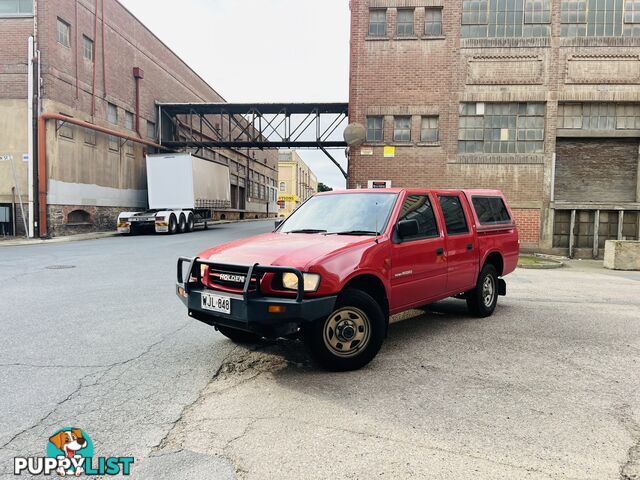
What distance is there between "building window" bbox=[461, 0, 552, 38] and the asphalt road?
15.1 m

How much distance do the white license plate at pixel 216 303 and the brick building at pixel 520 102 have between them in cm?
1535

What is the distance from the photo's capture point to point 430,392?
3.82 meters

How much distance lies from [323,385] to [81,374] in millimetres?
2201

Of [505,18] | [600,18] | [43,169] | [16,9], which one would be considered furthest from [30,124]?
[600,18]

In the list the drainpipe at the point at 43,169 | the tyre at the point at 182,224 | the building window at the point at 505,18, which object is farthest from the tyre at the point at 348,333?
the tyre at the point at 182,224

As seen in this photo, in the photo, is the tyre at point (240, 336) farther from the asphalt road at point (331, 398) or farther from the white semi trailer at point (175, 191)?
the white semi trailer at point (175, 191)

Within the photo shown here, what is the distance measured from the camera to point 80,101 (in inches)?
923

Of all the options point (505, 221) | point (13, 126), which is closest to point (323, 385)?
point (505, 221)

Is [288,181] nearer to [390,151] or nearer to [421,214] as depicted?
[390,151]

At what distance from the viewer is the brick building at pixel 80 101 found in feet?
68.6

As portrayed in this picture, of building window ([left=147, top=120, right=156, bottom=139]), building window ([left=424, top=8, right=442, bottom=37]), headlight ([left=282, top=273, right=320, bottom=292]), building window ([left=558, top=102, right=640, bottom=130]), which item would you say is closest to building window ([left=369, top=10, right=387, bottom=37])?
building window ([left=424, top=8, right=442, bottom=37])

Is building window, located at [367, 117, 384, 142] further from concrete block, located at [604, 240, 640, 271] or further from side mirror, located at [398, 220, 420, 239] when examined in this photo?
side mirror, located at [398, 220, 420, 239]

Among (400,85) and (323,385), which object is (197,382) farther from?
(400,85)

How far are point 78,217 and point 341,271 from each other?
23.4 m
